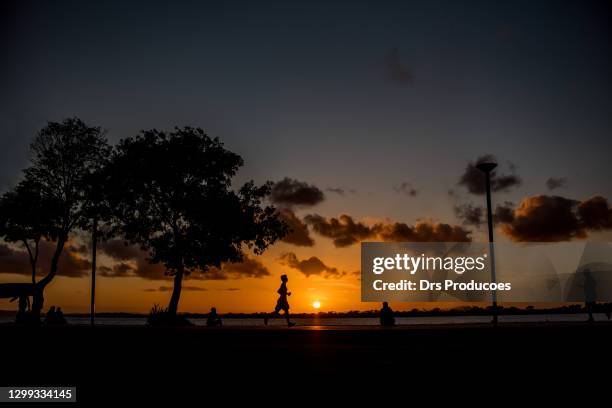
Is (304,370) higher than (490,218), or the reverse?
(490,218)

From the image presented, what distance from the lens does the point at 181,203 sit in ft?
120

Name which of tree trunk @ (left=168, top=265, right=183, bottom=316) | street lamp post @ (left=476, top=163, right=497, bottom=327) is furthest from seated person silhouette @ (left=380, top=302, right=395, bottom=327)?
tree trunk @ (left=168, top=265, right=183, bottom=316)

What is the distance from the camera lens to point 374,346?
13.9 m

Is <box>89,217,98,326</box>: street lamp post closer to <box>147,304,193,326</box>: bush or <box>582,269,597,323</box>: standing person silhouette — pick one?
<box>147,304,193,326</box>: bush

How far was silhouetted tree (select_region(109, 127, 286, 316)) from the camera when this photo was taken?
36500 millimetres

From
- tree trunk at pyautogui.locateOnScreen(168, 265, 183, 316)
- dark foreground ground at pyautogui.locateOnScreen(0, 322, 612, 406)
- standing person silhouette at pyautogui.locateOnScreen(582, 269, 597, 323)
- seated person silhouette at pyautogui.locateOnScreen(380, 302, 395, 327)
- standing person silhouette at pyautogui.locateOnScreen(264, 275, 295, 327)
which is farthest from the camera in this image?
tree trunk at pyautogui.locateOnScreen(168, 265, 183, 316)

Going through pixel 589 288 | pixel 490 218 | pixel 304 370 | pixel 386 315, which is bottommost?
pixel 304 370

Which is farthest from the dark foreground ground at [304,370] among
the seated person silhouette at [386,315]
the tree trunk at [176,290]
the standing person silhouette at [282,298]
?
the tree trunk at [176,290]

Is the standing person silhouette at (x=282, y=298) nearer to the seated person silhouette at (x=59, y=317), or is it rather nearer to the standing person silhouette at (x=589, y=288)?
the standing person silhouette at (x=589, y=288)

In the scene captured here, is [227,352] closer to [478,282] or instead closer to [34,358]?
[34,358]

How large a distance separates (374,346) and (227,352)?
3.51 m

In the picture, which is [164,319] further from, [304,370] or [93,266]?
[304,370]

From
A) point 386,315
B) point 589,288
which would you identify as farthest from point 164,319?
point 589,288

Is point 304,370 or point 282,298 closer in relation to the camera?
point 304,370
